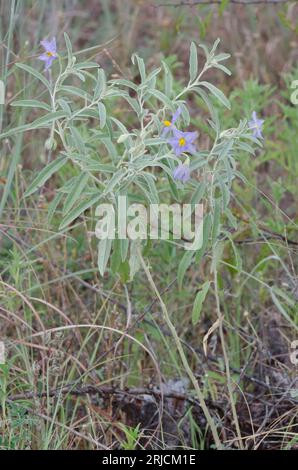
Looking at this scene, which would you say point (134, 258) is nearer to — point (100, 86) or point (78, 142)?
point (78, 142)

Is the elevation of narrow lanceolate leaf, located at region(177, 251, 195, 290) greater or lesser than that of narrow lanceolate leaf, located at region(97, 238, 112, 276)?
lesser

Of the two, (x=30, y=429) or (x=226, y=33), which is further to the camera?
(x=226, y=33)

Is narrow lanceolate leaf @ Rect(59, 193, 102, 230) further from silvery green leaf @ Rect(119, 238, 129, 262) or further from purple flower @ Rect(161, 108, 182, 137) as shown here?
purple flower @ Rect(161, 108, 182, 137)

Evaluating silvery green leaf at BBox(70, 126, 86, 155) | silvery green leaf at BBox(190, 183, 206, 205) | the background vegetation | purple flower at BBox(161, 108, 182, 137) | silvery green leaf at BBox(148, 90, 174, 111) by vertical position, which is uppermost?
silvery green leaf at BBox(148, 90, 174, 111)

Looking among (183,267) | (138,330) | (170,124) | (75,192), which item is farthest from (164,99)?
(138,330)

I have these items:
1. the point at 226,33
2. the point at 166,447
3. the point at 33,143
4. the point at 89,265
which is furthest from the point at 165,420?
the point at 226,33

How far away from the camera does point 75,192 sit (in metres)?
2.14

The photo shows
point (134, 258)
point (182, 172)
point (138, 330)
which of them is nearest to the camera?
point (182, 172)

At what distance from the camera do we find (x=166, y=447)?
2.46m

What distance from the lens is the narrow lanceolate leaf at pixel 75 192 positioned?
2.12 meters

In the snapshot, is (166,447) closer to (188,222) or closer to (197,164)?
(188,222)

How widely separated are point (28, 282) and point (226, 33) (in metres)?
2.59

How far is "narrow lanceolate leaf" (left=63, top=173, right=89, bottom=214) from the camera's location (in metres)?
2.12

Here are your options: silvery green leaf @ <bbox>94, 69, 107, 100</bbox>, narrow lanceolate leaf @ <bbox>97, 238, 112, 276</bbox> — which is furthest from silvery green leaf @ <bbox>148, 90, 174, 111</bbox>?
narrow lanceolate leaf @ <bbox>97, 238, 112, 276</bbox>
